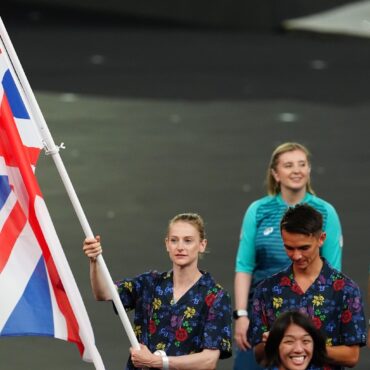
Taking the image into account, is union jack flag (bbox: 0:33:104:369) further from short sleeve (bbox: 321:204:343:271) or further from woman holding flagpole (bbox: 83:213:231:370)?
short sleeve (bbox: 321:204:343:271)

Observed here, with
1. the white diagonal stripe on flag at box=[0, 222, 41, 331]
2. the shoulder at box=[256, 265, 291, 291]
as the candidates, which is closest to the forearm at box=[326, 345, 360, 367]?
the shoulder at box=[256, 265, 291, 291]

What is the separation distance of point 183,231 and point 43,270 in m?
0.80

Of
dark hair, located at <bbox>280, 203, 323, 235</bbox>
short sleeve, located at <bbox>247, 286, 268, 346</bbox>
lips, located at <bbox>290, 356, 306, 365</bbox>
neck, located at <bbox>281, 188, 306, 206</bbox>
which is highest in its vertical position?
neck, located at <bbox>281, 188, 306, 206</bbox>

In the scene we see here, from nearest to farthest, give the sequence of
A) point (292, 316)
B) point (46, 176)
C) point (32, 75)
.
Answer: point (292, 316) < point (46, 176) < point (32, 75)

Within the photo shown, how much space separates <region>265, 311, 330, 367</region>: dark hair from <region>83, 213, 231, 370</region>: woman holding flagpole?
1.42 feet

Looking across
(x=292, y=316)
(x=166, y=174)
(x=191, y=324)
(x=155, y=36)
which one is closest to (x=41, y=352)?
(x=191, y=324)

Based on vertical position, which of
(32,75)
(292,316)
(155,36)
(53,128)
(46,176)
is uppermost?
(155,36)

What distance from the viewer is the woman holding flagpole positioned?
716 centimetres

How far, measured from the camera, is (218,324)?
7.19 m

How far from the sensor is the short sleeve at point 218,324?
7.16 m

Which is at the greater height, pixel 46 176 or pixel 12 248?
pixel 46 176

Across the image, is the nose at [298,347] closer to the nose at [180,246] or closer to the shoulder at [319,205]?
the nose at [180,246]

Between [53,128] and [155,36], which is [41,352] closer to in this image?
[53,128]

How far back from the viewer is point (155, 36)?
875 inches
